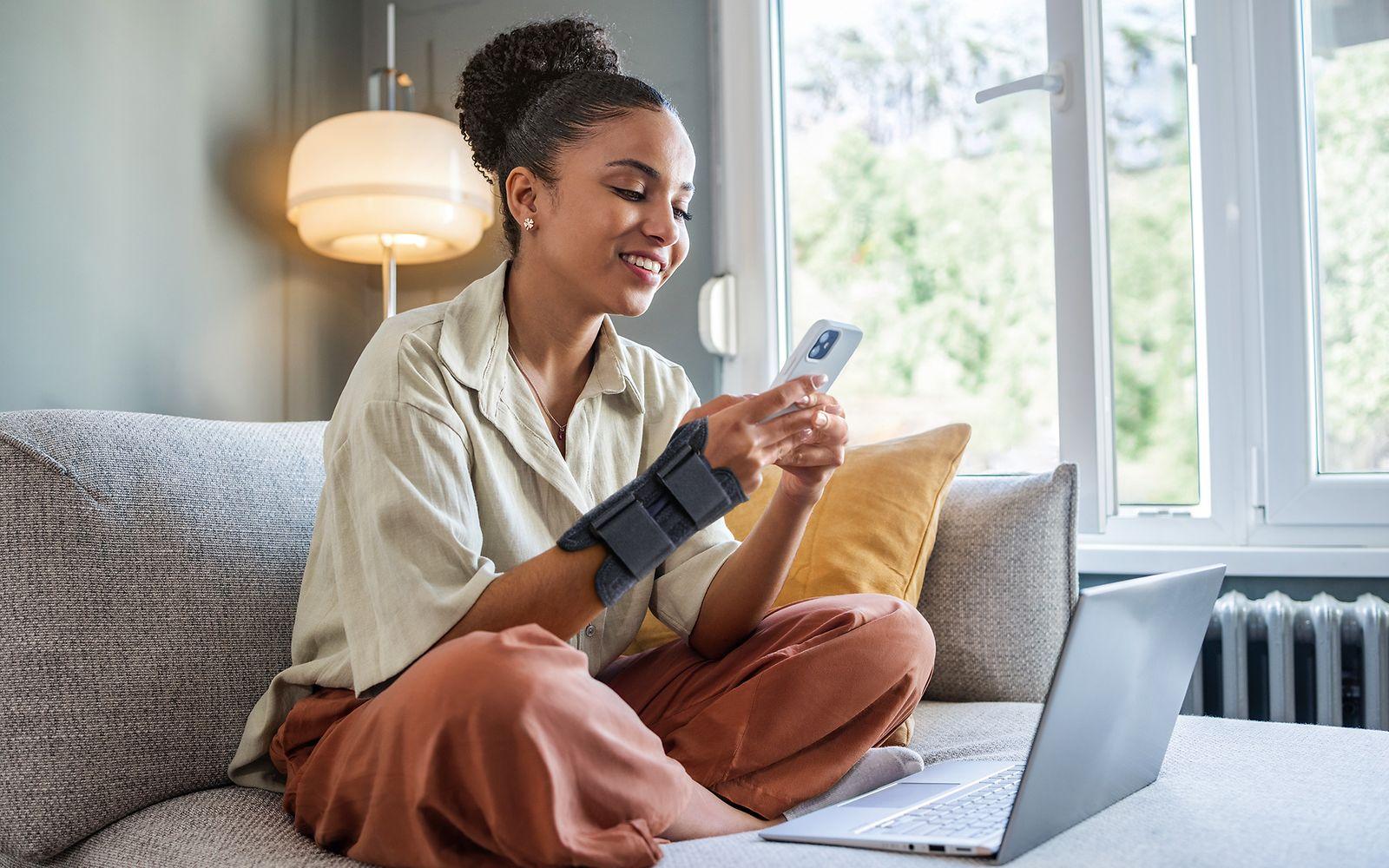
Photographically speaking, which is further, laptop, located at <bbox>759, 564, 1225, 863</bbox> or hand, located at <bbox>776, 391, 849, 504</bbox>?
hand, located at <bbox>776, 391, 849, 504</bbox>

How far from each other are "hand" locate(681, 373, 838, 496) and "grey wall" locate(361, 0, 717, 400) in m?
1.25

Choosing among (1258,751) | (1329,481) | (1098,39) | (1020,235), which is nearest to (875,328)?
(1020,235)

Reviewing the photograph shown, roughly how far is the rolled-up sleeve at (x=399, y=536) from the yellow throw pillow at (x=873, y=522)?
0.47 metres

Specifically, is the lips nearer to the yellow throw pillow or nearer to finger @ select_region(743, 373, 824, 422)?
finger @ select_region(743, 373, 824, 422)

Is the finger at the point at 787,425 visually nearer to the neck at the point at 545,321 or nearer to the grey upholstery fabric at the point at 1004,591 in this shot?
the neck at the point at 545,321

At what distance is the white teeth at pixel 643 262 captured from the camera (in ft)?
4.10

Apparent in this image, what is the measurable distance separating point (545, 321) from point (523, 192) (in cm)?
16

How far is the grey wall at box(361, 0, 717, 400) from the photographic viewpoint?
7.50ft

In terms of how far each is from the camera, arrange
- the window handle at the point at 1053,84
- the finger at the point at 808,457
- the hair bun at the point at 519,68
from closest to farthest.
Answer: the finger at the point at 808,457 → the hair bun at the point at 519,68 → the window handle at the point at 1053,84

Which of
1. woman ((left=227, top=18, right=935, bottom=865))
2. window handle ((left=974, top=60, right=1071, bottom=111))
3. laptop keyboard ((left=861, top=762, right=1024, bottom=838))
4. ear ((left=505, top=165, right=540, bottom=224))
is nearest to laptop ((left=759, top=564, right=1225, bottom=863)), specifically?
laptop keyboard ((left=861, top=762, right=1024, bottom=838))

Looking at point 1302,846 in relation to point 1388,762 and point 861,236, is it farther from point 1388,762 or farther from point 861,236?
point 861,236

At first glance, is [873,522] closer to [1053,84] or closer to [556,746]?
[556,746]

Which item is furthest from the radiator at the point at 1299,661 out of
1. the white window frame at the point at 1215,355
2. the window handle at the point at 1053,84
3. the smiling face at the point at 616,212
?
the smiling face at the point at 616,212

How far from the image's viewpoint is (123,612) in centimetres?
110
